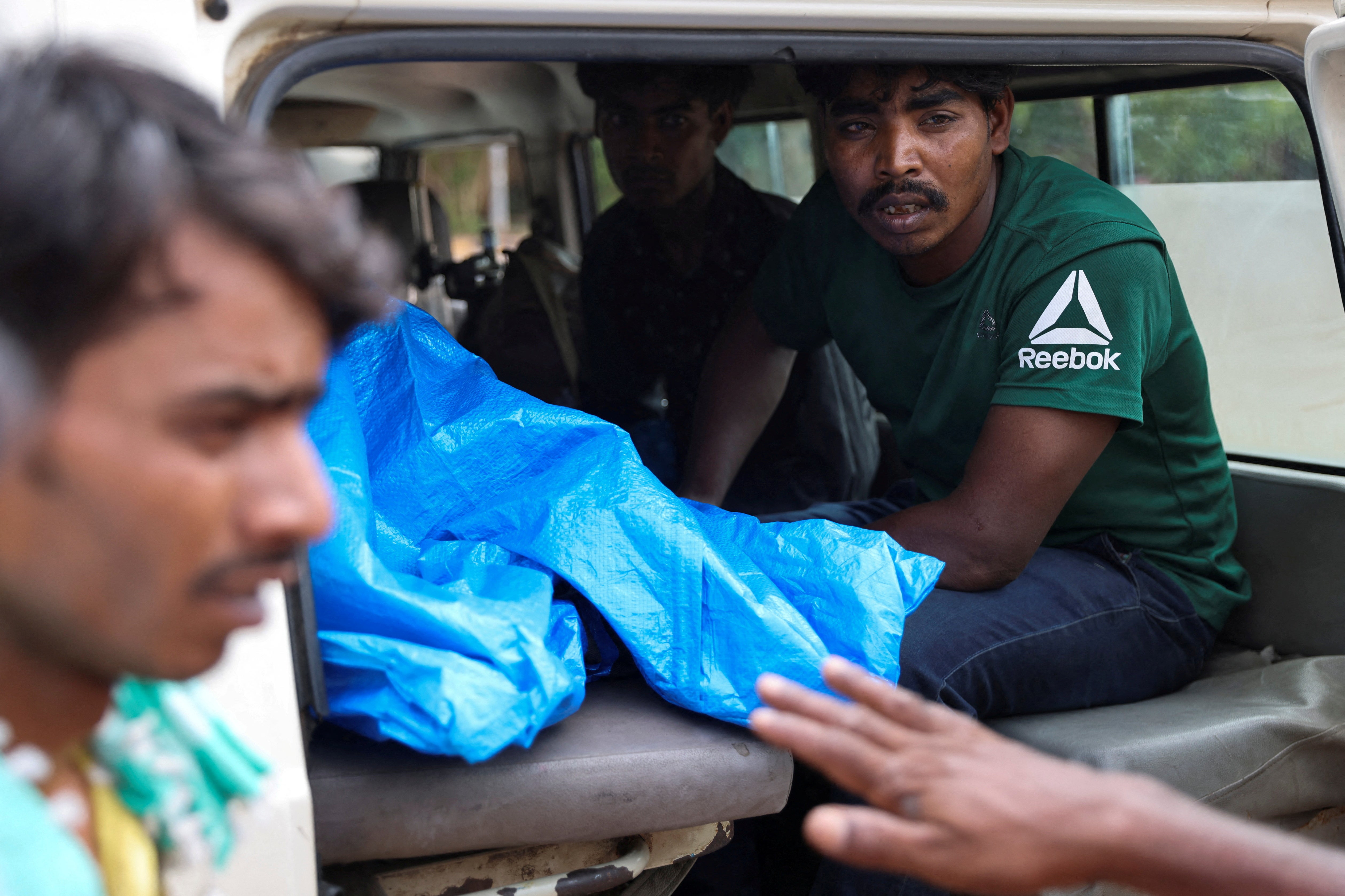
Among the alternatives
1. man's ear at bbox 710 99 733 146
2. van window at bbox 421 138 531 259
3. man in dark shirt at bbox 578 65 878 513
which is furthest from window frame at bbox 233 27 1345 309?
van window at bbox 421 138 531 259

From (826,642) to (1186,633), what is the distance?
939 millimetres

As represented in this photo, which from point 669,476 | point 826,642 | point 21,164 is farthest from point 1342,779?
point 21,164

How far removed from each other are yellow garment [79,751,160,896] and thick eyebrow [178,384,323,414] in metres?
0.30

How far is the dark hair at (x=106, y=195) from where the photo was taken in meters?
Result: 0.62

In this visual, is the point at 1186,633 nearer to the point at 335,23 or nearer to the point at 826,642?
the point at 826,642

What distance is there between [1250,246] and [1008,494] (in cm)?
119

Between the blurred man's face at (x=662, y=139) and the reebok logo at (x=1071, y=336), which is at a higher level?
the blurred man's face at (x=662, y=139)

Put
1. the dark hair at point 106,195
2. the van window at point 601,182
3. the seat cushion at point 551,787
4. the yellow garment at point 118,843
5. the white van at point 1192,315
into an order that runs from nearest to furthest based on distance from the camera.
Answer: the dark hair at point 106,195
the yellow garment at point 118,843
the white van at point 1192,315
the seat cushion at point 551,787
the van window at point 601,182

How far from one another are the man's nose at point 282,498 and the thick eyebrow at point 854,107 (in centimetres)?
160

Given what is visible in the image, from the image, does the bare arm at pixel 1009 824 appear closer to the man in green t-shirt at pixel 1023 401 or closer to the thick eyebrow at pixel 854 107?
the man in green t-shirt at pixel 1023 401

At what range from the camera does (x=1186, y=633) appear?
2154 millimetres

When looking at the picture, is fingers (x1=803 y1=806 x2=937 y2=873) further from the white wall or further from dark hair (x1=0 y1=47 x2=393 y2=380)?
the white wall

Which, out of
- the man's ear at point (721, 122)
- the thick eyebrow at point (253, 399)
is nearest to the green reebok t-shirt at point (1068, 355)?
the man's ear at point (721, 122)

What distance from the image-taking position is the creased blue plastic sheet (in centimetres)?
135
